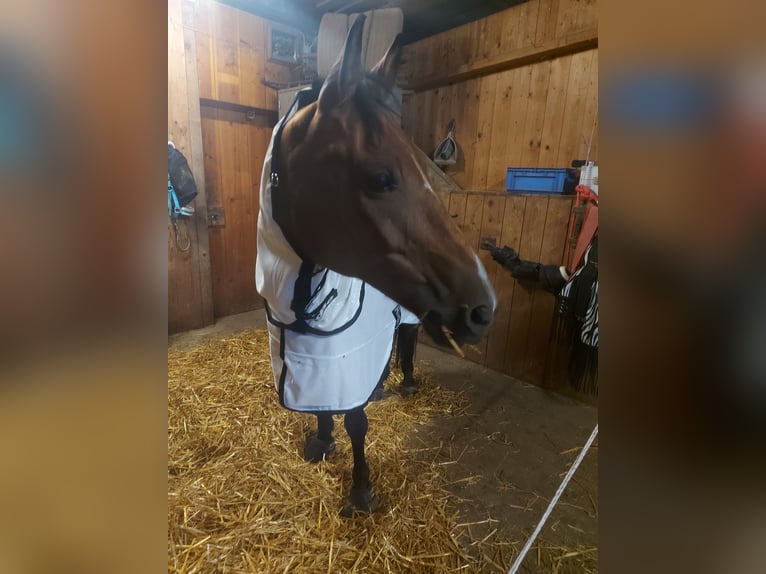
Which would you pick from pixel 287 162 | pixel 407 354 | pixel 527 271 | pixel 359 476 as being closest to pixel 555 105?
pixel 527 271

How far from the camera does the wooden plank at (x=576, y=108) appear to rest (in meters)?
0.44

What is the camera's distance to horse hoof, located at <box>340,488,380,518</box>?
0.79 m

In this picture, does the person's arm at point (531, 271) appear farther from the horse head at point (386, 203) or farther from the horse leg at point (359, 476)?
the horse leg at point (359, 476)

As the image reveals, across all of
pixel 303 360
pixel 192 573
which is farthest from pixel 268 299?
pixel 192 573

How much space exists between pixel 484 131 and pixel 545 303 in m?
0.32

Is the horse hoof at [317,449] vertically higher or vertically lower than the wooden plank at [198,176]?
lower

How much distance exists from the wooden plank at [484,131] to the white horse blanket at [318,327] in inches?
10.2

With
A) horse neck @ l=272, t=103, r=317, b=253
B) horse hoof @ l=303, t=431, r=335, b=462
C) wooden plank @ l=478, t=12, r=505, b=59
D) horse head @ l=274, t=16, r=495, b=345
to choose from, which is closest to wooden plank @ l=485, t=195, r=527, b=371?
horse head @ l=274, t=16, r=495, b=345

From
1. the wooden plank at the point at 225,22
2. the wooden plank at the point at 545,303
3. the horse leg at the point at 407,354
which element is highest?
the wooden plank at the point at 225,22

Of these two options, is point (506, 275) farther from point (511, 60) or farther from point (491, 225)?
point (511, 60)

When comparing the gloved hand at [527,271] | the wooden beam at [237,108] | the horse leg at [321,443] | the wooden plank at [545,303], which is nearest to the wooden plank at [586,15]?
the wooden plank at [545,303]

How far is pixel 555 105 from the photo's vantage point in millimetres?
480
